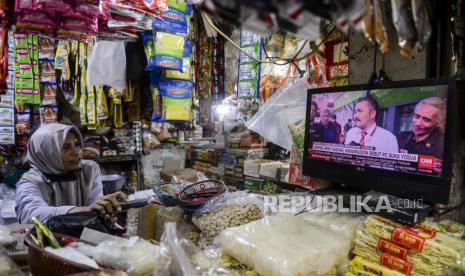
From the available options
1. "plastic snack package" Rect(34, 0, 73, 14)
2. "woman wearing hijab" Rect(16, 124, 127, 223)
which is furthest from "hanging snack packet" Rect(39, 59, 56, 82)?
"plastic snack package" Rect(34, 0, 73, 14)

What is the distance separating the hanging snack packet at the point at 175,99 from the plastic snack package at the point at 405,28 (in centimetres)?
256

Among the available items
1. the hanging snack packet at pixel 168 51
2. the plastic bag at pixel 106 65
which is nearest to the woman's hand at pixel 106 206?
the hanging snack packet at pixel 168 51

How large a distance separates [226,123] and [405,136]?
553cm

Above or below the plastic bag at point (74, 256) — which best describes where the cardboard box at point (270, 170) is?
below

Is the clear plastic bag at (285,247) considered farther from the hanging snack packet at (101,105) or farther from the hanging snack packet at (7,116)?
the hanging snack packet at (7,116)

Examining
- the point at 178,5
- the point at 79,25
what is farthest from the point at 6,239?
the point at 178,5

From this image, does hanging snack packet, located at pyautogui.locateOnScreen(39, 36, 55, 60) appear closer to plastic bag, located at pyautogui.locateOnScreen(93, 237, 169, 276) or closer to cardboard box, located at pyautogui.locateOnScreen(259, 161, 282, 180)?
cardboard box, located at pyautogui.locateOnScreen(259, 161, 282, 180)

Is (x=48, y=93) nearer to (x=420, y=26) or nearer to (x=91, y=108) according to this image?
(x=91, y=108)

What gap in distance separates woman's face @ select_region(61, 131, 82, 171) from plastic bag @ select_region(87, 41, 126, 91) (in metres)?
0.86

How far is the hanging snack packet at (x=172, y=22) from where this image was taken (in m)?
2.93

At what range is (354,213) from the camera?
1.47 metres

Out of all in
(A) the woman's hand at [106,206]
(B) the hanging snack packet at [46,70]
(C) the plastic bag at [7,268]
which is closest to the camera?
(C) the plastic bag at [7,268]

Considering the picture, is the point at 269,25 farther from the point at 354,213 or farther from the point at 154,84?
the point at 154,84

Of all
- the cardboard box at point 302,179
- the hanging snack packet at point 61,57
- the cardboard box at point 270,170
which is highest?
the hanging snack packet at point 61,57
